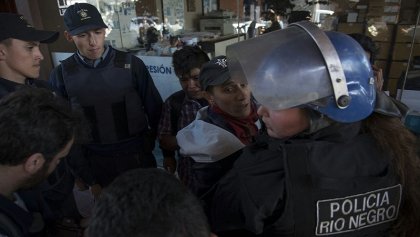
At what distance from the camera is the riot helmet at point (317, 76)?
803mm

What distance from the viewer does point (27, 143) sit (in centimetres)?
107

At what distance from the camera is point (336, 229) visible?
85 centimetres

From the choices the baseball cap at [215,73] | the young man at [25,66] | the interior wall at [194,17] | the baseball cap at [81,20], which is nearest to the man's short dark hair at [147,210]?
the baseball cap at [215,73]

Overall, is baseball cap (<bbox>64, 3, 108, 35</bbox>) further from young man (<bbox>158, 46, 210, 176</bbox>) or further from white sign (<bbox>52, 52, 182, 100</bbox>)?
white sign (<bbox>52, 52, 182, 100</bbox>)

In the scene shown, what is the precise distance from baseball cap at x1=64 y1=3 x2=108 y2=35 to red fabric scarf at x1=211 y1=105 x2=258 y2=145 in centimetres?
125

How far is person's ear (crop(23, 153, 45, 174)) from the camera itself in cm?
109

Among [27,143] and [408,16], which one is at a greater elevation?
[408,16]

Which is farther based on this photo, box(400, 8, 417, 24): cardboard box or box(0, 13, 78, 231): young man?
box(400, 8, 417, 24): cardboard box

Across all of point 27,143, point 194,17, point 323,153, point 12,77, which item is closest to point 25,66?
point 12,77

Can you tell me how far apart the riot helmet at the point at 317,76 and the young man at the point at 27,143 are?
2.65 ft

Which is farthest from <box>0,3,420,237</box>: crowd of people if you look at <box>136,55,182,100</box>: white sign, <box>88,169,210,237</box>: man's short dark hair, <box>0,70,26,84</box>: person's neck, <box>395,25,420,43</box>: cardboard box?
<box>395,25,420,43</box>: cardboard box

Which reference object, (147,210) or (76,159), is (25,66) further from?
(147,210)

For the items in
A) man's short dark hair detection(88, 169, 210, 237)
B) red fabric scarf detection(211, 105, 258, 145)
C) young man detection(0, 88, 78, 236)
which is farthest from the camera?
red fabric scarf detection(211, 105, 258, 145)

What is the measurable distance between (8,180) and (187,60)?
1.34m
